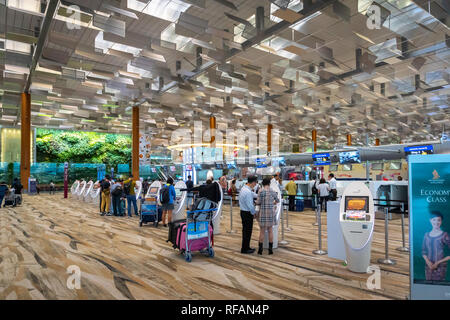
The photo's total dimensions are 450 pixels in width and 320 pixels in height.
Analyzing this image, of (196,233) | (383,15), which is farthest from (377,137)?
(196,233)

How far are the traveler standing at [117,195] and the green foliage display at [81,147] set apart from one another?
22783 mm

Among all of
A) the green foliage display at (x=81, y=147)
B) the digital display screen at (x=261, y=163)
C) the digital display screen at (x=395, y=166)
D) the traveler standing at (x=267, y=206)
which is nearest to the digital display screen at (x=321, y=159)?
the digital display screen at (x=261, y=163)

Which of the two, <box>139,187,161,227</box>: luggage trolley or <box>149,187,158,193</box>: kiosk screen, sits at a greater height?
<box>149,187,158,193</box>: kiosk screen

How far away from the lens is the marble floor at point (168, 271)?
3602mm

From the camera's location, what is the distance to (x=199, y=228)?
Result: 208 inches

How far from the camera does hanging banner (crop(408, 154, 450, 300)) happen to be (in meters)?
2.94

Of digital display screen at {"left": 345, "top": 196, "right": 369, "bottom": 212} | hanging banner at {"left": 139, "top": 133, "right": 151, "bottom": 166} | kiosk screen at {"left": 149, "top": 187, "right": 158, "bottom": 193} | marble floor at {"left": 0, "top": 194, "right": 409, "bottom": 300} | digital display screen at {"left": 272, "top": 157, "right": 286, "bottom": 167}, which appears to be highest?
hanging banner at {"left": 139, "top": 133, "right": 151, "bottom": 166}

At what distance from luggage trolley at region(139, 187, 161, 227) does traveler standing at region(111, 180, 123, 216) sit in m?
2.01

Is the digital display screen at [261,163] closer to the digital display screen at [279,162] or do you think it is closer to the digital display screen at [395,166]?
the digital display screen at [279,162]

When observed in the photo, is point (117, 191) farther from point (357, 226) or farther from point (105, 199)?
point (357, 226)

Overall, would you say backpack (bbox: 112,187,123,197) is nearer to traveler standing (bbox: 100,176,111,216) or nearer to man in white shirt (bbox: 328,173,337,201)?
traveler standing (bbox: 100,176,111,216)

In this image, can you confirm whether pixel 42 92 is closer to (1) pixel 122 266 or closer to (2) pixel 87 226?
(2) pixel 87 226

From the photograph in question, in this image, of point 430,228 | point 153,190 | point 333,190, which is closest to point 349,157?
point 333,190

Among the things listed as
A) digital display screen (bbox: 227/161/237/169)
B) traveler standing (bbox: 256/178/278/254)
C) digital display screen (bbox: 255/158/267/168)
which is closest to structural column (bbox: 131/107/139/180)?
digital display screen (bbox: 227/161/237/169)
